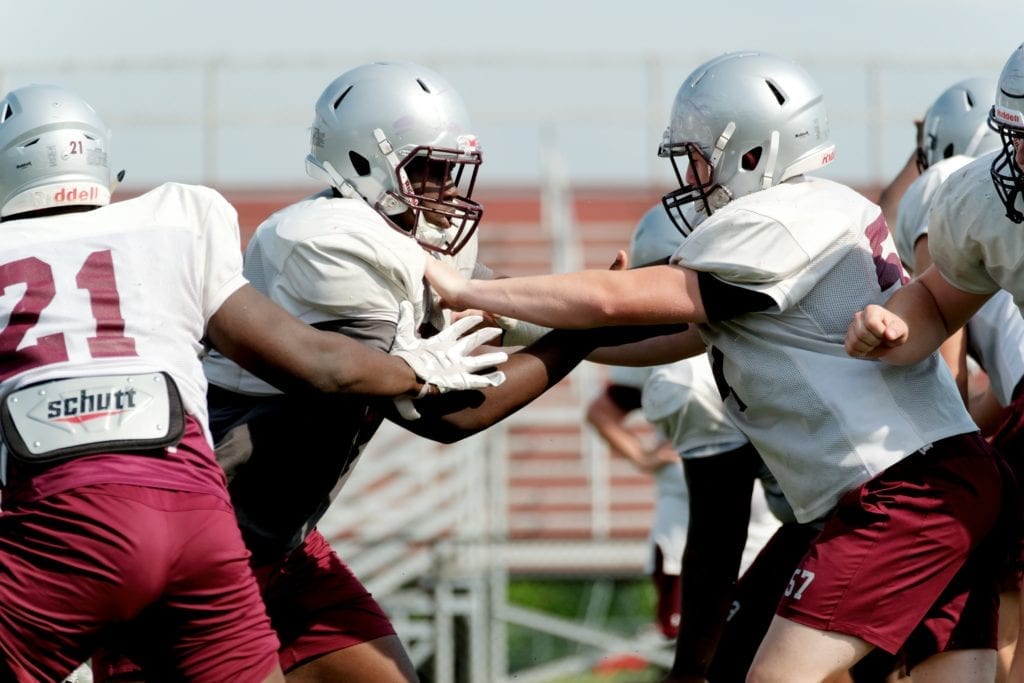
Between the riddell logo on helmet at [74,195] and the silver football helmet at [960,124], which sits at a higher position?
the riddell logo on helmet at [74,195]

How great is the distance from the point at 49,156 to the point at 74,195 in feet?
0.35

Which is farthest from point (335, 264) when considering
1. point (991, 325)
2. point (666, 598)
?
point (666, 598)

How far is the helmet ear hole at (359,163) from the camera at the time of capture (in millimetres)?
4238

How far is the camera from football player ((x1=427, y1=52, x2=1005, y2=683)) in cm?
371

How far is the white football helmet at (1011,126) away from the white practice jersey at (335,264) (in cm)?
138

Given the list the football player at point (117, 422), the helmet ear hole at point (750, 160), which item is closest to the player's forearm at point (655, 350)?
the helmet ear hole at point (750, 160)

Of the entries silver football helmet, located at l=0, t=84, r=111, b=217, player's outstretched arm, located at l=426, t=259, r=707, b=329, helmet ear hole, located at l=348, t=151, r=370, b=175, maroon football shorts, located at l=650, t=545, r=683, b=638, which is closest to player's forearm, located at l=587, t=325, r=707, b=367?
player's outstretched arm, located at l=426, t=259, r=707, b=329

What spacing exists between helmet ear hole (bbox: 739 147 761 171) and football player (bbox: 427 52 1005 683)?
0.42ft

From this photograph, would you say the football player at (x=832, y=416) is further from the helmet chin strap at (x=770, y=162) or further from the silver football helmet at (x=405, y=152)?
the silver football helmet at (x=405, y=152)

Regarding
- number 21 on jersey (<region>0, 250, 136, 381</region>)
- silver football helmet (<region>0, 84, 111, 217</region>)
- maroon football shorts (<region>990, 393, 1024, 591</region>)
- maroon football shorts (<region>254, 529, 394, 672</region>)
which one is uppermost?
silver football helmet (<region>0, 84, 111, 217</region>)

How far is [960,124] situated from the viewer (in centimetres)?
555

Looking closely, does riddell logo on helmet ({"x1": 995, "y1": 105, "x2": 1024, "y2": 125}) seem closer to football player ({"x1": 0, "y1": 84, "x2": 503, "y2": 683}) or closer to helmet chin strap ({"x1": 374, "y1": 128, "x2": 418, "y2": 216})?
helmet chin strap ({"x1": 374, "y1": 128, "x2": 418, "y2": 216})

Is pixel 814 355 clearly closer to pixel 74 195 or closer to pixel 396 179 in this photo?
pixel 396 179

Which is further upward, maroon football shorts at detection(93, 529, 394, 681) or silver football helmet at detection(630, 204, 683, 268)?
silver football helmet at detection(630, 204, 683, 268)
